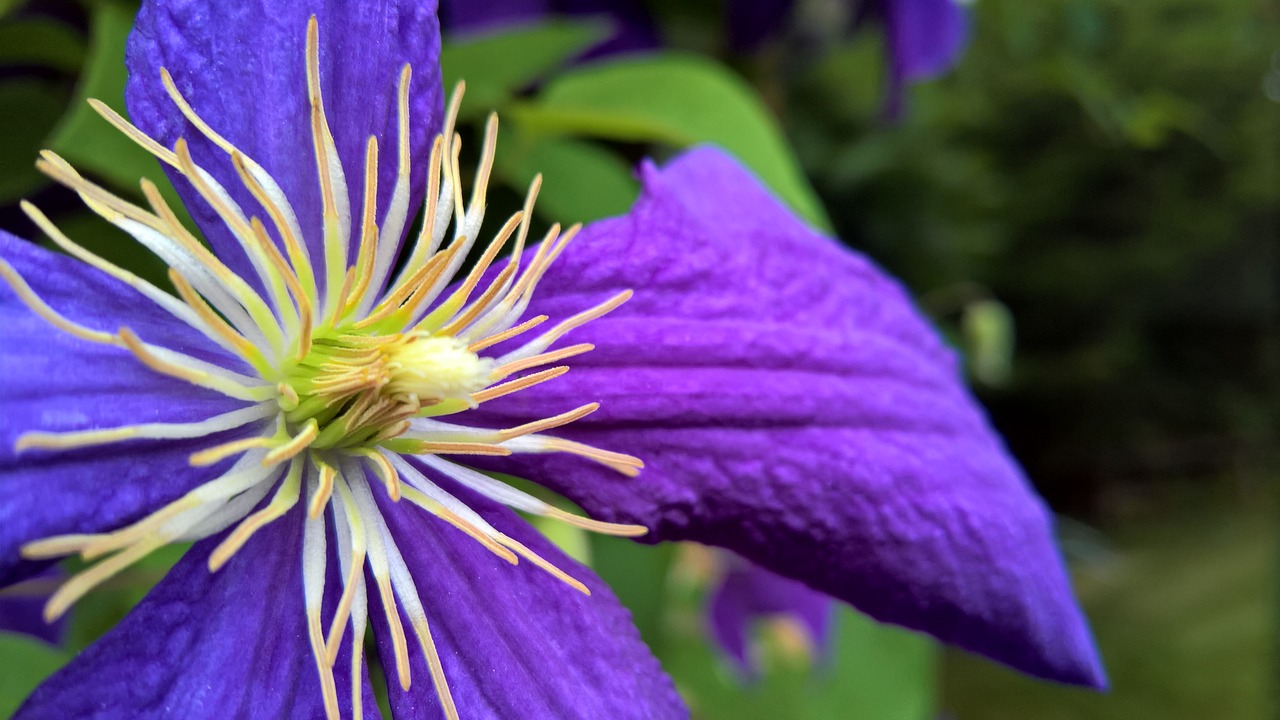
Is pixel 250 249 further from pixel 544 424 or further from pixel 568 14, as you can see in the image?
pixel 568 14

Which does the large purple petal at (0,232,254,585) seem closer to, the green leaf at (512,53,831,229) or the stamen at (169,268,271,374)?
the stamen at (169,268,271,374)

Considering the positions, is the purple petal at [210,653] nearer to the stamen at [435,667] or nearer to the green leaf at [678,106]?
the stamen at [435,667]

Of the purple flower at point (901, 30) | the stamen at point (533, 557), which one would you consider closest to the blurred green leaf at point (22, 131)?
the stamen at point (533, 557)

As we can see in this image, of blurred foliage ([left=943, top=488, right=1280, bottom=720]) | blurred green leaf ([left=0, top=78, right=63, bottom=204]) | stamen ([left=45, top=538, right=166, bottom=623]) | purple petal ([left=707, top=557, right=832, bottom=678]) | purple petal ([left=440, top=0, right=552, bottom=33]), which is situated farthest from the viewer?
blurred foliage ([left=943, top=488, right=1280, bottom=720])

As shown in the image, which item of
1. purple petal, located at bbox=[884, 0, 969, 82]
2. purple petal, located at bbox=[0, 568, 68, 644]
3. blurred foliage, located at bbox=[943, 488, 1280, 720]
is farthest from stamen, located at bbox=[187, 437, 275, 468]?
blurred foliage, located at bbox=[943, 488, 1280, 720]

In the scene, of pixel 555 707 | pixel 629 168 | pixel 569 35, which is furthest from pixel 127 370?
pixel 629 168

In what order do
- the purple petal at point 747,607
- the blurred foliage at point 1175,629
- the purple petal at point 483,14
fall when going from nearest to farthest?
the purple petal at point 483,14
the purple petal at point 747,607
the blurred foliage at point 1175,629

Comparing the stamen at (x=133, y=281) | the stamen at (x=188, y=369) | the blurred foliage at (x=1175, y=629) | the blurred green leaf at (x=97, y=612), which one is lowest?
the blurred green leaf at (x=97, y=612)
